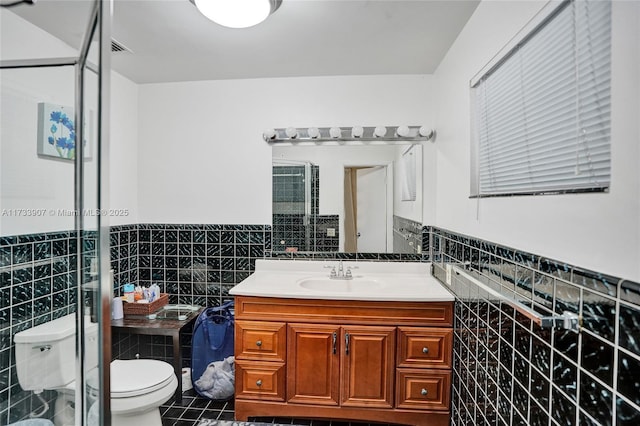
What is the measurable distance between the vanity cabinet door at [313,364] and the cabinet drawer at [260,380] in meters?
0.06

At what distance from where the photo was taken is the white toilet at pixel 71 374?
948 mm

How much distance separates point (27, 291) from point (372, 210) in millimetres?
2072

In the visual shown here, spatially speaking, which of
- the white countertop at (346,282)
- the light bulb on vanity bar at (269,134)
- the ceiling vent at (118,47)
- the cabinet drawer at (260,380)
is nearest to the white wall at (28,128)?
the ceiling vent at (118,47)

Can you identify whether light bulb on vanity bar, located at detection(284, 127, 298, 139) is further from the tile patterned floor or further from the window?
the tile patterned floor

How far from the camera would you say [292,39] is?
81.2 inches

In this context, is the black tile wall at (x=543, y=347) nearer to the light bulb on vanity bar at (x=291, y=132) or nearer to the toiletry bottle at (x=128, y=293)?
the light bulb on vanity bar at (x=291, y=132)

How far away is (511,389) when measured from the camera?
1.27 metres

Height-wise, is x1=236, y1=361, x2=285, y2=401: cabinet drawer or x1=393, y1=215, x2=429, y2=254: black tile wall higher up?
x1=393, y1=215, x2=429, y2=254: black tile wall

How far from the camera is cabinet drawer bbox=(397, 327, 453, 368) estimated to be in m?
2.04

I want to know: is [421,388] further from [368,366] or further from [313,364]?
[313,364]

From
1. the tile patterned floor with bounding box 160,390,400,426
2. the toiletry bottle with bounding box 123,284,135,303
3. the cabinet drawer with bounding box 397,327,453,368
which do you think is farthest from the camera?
the toiletry bottle with bounding box 123,284,135,303

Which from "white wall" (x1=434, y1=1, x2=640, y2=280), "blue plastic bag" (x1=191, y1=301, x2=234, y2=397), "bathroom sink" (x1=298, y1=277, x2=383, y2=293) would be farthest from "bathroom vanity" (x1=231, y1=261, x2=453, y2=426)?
"white wall" (x1=434, y1=1, x2=640, y2=280)

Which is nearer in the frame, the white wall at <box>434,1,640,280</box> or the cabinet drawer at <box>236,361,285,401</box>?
the white wall at <box>434,1,640,280</box>

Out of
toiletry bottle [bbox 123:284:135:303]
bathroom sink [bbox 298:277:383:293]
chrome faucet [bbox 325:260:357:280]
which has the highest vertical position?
chrome faucet [bbox 325:260:357:280]
